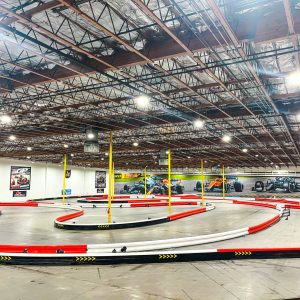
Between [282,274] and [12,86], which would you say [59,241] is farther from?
[282,274]

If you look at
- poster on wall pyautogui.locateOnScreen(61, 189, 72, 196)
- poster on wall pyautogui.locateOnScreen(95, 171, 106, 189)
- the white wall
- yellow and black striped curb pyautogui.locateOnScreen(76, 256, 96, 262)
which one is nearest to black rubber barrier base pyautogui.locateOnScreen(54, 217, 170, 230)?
yellow and black striped curb pyautogui.locateOnScreen(76, 256, 96, 262)

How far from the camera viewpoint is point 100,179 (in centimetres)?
4541

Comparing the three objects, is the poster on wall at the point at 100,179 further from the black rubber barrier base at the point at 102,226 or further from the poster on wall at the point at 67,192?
the black rubber barrier base at the point at 102,226

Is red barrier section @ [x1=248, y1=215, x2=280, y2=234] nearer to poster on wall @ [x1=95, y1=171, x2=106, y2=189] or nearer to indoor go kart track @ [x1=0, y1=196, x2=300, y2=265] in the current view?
indoor go kart track @ [x1=0, y1=196, x2=300, y2=265]

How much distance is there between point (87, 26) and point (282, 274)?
23.8 ft

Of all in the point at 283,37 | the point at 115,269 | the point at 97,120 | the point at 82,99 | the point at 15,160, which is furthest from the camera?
the point at 15,160

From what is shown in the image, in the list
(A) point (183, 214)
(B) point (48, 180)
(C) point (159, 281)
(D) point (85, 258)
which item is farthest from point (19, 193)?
(C) point (159, 281)

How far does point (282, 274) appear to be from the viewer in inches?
266

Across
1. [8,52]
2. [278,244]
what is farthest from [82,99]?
[278,244]

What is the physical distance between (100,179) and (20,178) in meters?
14.2

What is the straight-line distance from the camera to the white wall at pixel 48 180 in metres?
31.3

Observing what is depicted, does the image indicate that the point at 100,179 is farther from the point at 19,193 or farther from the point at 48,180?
the point at 19,193

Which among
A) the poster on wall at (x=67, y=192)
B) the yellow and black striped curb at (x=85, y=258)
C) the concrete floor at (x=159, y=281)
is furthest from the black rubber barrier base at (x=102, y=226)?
the poster on wall at (x=67, y=192)

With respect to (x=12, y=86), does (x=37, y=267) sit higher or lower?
lower
